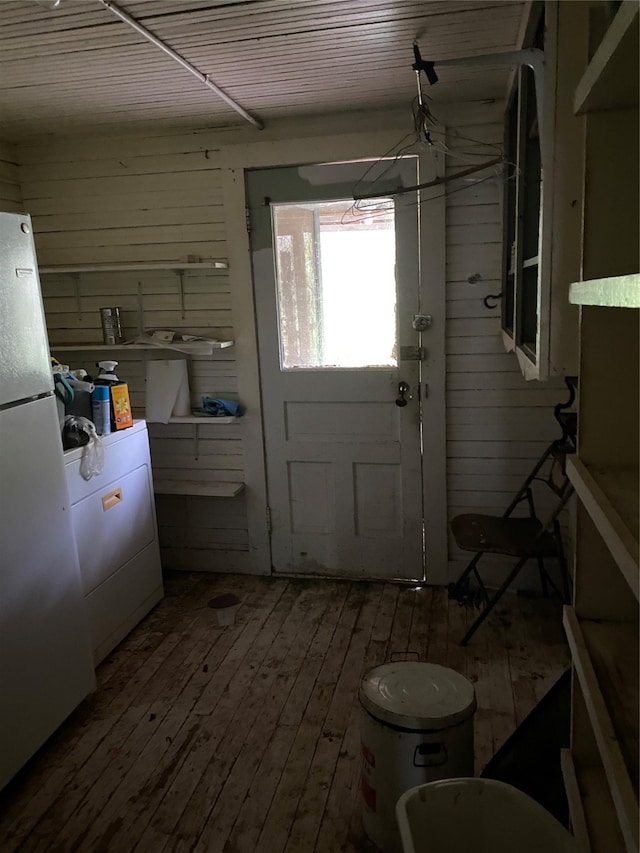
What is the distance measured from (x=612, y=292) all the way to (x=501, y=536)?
81.8 inches

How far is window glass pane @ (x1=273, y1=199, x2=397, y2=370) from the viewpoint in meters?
3.07

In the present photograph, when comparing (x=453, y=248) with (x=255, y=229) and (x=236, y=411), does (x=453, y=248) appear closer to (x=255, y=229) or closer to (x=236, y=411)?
(x=255, y=229)

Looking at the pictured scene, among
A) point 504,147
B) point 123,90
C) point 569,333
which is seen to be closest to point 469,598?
point 569,333

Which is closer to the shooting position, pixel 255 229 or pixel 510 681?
pixel 510 681

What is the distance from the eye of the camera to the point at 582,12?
1.54 m

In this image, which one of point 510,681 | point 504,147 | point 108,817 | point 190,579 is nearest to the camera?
point 108,817

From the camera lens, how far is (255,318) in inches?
127

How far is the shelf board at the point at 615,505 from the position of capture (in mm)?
773

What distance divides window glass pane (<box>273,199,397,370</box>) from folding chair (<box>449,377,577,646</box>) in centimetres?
87

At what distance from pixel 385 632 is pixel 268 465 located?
42.0 inches

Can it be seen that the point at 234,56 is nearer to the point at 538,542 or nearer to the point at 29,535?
the point at 29,535

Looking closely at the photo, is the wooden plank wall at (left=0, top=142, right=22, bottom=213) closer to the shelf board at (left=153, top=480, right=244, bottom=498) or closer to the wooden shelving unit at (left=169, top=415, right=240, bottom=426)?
the wooden shelving unit at (left=169, top=415, right=240, bottom=426)

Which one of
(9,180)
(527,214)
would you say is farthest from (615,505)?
(9,180)

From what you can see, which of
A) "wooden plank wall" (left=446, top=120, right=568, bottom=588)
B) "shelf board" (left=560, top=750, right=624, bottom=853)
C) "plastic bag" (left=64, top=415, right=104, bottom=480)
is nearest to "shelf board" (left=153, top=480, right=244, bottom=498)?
"plastic bag" (left=64, top=415, right=104, bottom=480)
